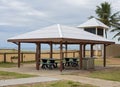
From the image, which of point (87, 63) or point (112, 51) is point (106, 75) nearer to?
point (87, 63)

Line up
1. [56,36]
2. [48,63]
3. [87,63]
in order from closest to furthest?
[56,36], [48,63], [87,63]

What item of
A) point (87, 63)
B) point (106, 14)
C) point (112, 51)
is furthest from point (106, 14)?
point (87, 63)

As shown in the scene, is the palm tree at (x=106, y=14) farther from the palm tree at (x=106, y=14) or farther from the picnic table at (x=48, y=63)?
the picnic table at (x=48, y=63)

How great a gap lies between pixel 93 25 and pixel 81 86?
2927 cm

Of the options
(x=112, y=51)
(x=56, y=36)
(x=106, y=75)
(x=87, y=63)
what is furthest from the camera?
(x=112, y=51)

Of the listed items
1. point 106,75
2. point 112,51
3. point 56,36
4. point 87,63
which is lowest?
point 106,75

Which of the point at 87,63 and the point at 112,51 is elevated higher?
the point at 112,51

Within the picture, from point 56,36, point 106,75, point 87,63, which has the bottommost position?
point 106,75

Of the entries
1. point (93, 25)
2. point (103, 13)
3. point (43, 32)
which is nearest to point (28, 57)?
point (93, 25)

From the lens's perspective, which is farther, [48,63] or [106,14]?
[106,14]

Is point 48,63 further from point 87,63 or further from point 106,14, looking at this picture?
point 106,14

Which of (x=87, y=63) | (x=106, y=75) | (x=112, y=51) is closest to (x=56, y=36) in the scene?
(x=106, y=75)

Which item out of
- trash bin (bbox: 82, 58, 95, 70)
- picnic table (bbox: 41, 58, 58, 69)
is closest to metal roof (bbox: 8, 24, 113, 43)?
trash bin (bbox: 82, 58, 95, 70)

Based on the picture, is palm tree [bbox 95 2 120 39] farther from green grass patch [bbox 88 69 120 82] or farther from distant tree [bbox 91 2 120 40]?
green grass patch [bbox 88 69 120 82]
